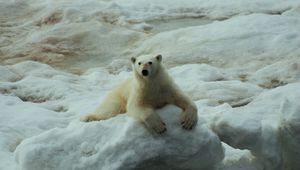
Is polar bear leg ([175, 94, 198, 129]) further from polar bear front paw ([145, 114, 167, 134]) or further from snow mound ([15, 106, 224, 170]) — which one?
polar bear front paw ([145, 114, 167, 134])

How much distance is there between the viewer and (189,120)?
6.38 metres

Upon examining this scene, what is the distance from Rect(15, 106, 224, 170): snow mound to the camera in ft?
20.7

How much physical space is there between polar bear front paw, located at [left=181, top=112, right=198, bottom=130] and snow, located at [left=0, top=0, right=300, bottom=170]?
0.08m

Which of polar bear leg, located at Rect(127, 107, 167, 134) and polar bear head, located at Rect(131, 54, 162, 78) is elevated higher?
polar bear head, located at Rect(131, 54, 162, 78)

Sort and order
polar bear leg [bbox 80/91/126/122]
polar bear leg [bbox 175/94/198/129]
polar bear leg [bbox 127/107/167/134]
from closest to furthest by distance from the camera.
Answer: polar bear leg [bbox 127/107/167/134] → polar bear leg [bbox 175/94/198/129] → polar bear leg [bbox 80/91/126/122]

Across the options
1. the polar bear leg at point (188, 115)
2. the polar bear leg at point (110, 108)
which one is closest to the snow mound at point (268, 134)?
the polar bear leg at point (188, 115)

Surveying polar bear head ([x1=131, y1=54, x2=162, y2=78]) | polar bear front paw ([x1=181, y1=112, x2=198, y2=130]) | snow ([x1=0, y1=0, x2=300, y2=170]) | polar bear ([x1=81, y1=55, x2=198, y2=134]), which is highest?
polar bear head ([x1=131, y1=54, x2=162, y2=78])

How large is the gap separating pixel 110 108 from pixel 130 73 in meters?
4.64

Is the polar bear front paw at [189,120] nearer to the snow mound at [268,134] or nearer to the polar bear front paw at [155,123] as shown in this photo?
the polar bear front paw at [155,123]

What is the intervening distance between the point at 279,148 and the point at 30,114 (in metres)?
4.75

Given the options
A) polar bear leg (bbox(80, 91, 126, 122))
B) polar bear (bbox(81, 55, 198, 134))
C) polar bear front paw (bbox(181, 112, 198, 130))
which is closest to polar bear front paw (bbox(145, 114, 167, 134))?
polar bear (bbox(81, 55, 198, 134))

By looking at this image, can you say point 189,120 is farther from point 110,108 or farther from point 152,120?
point 110,108

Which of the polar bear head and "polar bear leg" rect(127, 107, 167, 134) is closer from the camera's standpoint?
"polar bear leg" rect(127, 107, 167, 134)

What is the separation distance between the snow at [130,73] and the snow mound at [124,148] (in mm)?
12
